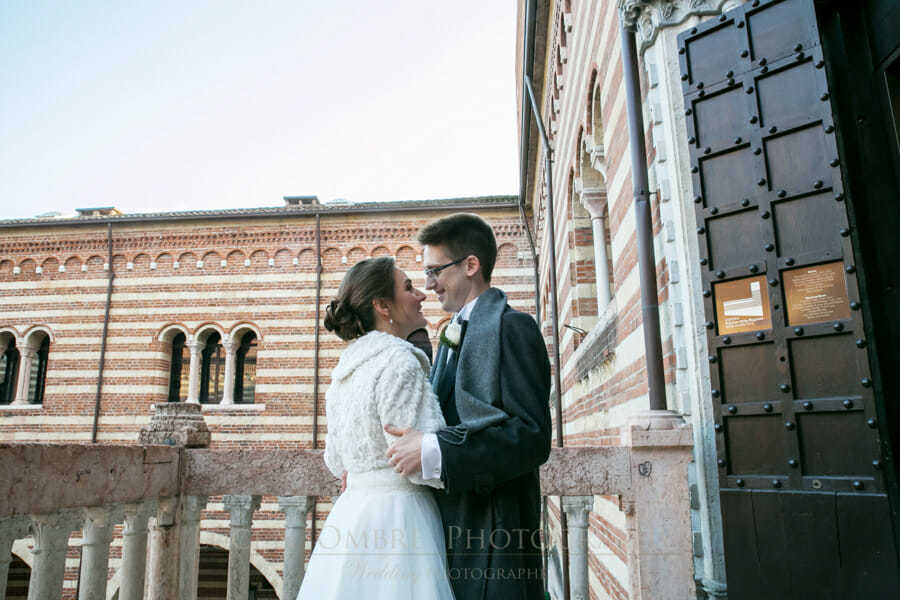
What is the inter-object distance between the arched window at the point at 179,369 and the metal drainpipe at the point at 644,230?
1448cm

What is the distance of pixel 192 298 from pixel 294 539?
14099mm

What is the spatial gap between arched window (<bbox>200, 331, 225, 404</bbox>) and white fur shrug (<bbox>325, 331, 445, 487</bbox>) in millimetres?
14906

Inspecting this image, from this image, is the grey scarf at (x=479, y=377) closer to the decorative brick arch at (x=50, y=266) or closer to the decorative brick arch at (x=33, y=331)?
the decorative brick arch at (x=33, y=331)

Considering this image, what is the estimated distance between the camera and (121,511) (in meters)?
2.66

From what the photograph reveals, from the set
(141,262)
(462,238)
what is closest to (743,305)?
(462,238)

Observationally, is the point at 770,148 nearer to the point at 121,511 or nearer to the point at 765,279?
the point at 765,279

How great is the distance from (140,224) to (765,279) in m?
16.5

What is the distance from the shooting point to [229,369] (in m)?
15.2

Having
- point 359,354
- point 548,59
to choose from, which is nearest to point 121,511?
point 359,354

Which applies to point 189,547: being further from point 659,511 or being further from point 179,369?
point 179,369

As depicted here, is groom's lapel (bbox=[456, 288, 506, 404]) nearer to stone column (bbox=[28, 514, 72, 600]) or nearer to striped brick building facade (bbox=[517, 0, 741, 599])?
striped brick building facade (bbox=[517, 0, 741, 599])

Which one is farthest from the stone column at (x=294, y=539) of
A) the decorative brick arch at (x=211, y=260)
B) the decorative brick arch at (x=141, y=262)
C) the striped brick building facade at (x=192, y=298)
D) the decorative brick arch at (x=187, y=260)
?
the decorative brick arch at (x=141, y=262)

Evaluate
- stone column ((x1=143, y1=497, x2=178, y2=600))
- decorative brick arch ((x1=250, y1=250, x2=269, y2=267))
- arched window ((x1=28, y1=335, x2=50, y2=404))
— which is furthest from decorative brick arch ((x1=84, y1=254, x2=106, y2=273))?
stone column ((x1=143, y1=497, x2=178, y2=600))

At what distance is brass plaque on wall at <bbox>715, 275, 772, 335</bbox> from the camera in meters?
2.78
